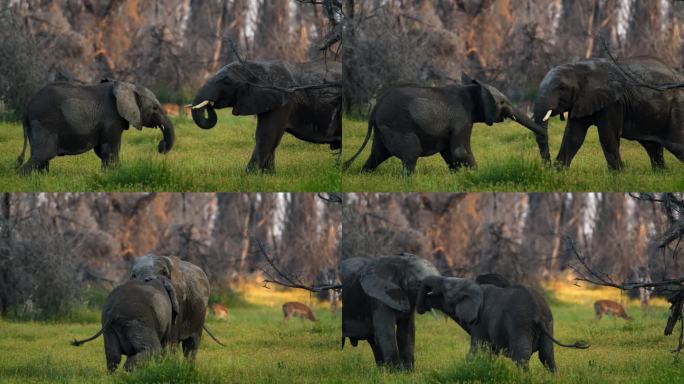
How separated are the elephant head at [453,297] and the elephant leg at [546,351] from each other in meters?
0.81

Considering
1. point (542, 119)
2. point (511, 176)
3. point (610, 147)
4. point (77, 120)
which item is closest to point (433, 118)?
point (511, 176)

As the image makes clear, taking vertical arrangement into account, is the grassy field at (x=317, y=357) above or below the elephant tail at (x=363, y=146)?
below

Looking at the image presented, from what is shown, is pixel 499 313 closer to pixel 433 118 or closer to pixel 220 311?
pixel 433 118

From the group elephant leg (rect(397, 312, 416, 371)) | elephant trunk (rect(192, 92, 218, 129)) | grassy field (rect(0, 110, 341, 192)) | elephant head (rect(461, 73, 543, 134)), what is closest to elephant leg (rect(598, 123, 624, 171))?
elephant head (rect(461, 73, 543, 134))

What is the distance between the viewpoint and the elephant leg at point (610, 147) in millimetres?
16719

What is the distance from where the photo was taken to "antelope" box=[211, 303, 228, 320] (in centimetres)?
2473

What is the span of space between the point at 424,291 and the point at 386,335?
0.67m

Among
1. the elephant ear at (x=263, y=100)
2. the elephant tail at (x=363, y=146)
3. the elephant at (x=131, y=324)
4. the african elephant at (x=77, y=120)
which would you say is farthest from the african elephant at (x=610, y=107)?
the elephant at (x=131, y=324)

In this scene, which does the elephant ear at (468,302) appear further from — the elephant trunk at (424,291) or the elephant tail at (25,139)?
the elephant tail at (25,139)

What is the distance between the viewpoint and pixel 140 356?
14.2m

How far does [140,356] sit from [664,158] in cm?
763

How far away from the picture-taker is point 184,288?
16.2 meters

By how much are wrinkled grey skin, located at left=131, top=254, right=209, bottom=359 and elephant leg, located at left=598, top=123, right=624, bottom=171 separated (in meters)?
5.41

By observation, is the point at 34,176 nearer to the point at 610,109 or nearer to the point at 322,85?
the point at 322,85
